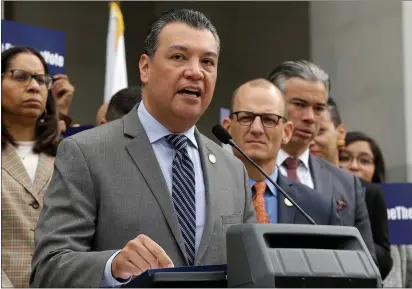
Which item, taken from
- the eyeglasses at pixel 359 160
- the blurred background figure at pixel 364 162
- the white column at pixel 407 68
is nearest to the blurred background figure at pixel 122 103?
the blurred background figure at pixel 364 162

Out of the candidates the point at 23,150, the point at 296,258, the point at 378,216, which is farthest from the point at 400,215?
the point at 296,258

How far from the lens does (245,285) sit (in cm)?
261

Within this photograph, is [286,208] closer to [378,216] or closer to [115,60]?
[378,216]

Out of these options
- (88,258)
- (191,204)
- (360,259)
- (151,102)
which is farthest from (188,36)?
(360,259)

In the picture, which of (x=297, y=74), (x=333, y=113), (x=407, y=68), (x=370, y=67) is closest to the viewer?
(x=297, y=74)

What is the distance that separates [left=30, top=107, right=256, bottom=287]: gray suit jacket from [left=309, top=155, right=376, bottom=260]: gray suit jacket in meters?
1.74

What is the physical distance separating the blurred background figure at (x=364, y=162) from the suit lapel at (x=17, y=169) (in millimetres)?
2050

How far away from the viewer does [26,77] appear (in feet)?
16.6

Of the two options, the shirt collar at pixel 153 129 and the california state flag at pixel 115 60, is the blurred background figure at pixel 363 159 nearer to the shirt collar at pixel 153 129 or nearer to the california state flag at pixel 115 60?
the california state flag at pixel 115 60

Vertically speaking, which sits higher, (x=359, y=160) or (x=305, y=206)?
(x=359, y=160)

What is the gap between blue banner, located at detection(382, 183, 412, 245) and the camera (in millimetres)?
6230

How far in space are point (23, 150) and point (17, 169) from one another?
0.17m

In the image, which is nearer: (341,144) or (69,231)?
(69,231)

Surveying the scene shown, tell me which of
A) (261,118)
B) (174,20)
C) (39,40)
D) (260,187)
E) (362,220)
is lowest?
(362,220)
